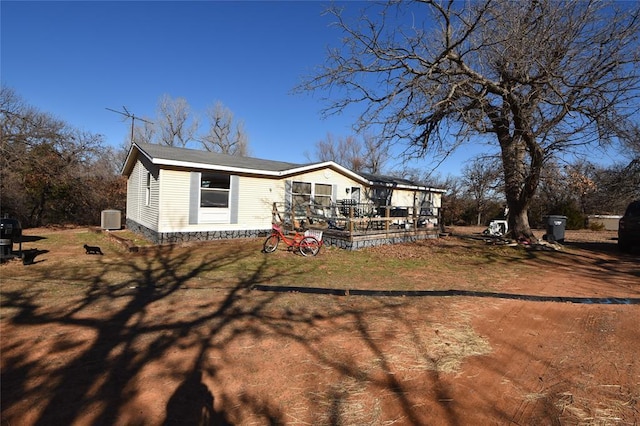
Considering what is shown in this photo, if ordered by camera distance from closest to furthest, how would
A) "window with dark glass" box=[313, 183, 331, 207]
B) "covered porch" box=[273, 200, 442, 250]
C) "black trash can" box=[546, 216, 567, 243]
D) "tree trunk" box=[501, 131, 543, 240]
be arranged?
"tree trunk" box=[501, 131, 543, 240]
"covered porch" box=[273, 200, 442, 250]
"black trash can" box=[546, 216, 567, 243]
"window with dark glass" box=[313, 183, 331, 207]

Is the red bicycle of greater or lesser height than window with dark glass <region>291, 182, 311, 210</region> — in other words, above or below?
below

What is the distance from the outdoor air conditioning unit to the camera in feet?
46.6

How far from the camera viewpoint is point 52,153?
60.1ft

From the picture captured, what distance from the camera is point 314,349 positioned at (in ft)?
11.6

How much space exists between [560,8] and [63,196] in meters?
23.0

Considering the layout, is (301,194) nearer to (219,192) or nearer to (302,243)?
(219,192)

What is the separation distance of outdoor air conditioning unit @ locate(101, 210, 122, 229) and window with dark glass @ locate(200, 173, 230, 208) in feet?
17.8

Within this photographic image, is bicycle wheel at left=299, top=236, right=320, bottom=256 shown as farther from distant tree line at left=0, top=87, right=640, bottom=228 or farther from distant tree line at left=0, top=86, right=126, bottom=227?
distant tree line at left=0, top=86, right=126, bottom=227

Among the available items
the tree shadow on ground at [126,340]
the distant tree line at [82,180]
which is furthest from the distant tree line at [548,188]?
the tree shadow on ground at [126,340]

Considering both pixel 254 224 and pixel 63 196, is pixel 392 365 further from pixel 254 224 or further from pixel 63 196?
pixel 63 196

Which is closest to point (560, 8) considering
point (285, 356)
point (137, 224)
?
point (285, 356)

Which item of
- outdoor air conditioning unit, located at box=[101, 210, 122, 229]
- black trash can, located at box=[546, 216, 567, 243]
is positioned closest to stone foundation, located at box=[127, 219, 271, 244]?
outdoor air conditioning unit, located at box=[101, 210, 122, 229]

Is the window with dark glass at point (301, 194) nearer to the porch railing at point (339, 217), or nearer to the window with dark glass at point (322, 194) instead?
the porch railing at point (339, 217)

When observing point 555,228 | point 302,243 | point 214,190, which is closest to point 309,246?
point 302,243
